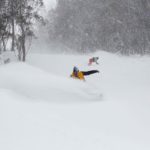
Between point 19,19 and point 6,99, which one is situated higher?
point 19,19

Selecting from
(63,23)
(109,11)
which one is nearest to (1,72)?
(109,11)

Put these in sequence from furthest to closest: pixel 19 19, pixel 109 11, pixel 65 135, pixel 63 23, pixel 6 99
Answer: pixel 63 23 < pixel 109 11 < pixel 19 19 < pixel 6 99 < pixel 65 135

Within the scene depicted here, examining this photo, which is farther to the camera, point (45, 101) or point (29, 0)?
point (29, 0)

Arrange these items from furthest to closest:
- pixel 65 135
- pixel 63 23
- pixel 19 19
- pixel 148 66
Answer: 1. pixel 63 23
2. pixel 19 19
3. pixel 148 66
4. pixel 65 135

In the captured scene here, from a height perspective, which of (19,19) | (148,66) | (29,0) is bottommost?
(148,66)

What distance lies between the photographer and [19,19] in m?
31.2

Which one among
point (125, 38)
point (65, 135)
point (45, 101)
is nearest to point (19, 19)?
point (125, 38)

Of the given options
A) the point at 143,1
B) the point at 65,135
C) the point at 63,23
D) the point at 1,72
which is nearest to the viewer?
the point at 65,135

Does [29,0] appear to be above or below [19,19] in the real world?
above

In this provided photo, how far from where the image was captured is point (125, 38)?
152 feet

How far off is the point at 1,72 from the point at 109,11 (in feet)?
134

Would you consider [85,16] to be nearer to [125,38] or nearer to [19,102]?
[125,38]

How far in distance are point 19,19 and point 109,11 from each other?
22.3m

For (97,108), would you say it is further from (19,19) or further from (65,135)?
(19,19)
